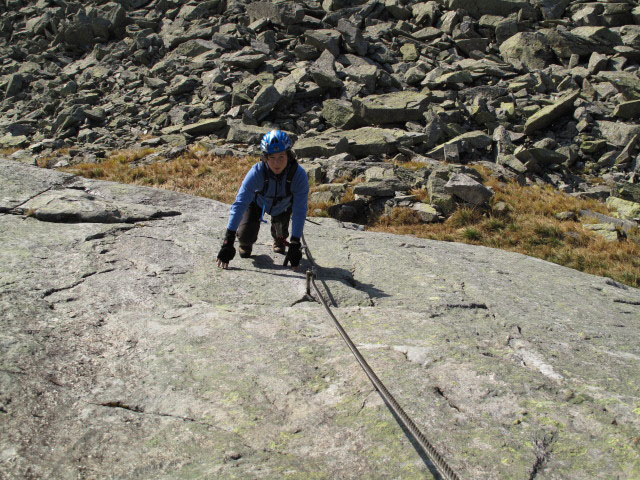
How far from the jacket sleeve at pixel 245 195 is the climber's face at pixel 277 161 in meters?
0.26

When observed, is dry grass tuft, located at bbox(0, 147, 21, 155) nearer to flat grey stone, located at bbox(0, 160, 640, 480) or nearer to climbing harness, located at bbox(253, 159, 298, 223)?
flat grey stone, located at bbox(0, 160, 640, 480)

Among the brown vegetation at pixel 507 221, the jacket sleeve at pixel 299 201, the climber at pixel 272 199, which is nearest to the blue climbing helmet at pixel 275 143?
the climber at pixel 272 199

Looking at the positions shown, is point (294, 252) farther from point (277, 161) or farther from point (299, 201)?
point (277, 161)

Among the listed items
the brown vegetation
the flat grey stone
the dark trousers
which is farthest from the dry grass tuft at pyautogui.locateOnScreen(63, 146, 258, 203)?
the flat grey stone

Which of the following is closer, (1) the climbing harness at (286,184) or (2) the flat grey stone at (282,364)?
(2) the flat grey stone at (282,364)

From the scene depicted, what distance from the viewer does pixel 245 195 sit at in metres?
6.95

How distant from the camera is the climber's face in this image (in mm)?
6645

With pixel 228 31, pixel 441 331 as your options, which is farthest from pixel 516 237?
pixel 228 31

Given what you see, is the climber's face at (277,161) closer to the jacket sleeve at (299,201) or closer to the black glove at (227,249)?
the jacket sleeve at (299,201)

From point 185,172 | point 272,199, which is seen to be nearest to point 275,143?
point 272,199

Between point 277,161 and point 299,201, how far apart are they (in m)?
0.77

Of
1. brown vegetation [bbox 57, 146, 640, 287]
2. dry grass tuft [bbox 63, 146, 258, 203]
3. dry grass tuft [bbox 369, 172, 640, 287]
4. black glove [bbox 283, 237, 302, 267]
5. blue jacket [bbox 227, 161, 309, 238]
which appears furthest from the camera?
dry grass tuft [bbox 63, 146, 258, 203]

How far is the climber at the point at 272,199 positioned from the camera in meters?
6.68

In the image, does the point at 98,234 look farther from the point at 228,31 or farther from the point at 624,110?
the point at 228,31
